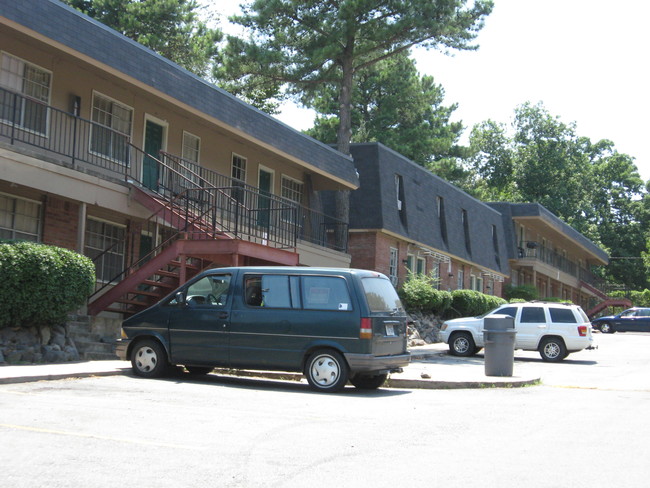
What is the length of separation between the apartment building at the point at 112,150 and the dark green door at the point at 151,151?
29 mm

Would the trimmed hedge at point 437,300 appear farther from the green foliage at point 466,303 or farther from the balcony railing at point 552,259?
the balcony railing at point 552,259

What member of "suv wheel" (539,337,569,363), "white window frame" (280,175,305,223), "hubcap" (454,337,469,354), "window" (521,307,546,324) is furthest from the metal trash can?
"white window frame" (280,175,305,223)

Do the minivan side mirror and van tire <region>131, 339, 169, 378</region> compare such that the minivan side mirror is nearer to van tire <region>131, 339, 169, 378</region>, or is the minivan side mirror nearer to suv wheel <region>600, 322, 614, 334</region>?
van tire <region>131, 339, 169, 378</region>

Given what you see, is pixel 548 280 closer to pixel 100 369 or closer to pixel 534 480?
pixel 100 369

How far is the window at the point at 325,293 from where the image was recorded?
1300 centimetres

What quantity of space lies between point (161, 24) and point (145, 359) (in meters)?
33.1

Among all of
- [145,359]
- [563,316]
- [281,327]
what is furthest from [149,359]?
[563,316]

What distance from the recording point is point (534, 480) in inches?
266

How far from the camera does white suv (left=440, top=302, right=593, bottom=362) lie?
80.4 ft

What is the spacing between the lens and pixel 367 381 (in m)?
13.9

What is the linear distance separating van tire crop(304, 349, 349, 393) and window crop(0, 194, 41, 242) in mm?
7903

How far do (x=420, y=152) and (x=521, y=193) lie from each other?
95.9ft

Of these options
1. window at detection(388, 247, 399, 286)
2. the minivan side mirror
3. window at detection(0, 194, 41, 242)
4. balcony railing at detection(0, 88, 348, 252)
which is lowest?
the minivan side mirror

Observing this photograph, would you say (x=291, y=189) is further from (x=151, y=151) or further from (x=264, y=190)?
(x=151, y=151)
